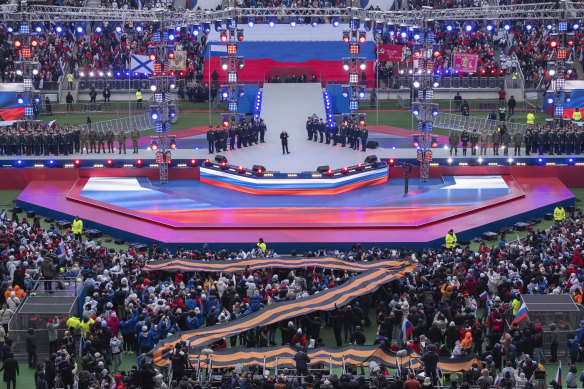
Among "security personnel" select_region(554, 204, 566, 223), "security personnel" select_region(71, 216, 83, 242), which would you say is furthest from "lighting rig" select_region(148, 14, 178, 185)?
"security personnel" select_region(554, 204, 566, 223)

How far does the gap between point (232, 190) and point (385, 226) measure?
355 inches

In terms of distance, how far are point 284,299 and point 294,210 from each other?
12.8 metres

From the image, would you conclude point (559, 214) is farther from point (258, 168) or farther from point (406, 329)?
point (406, 329)

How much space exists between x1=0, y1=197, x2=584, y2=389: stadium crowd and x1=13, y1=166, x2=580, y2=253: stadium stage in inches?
147

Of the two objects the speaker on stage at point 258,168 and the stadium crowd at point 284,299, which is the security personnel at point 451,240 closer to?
the stadium crowd at point 284,299

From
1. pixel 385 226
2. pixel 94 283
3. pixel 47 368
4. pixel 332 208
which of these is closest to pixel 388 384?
pixel 47 368

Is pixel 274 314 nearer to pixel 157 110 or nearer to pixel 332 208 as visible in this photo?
pixel 332 208

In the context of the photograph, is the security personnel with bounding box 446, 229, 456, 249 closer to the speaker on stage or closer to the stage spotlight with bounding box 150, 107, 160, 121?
the speaker on stage

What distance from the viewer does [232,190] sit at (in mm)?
48938

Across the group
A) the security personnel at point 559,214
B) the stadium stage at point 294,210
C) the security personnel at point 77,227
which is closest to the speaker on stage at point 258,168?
the stadium stage at point 294,210

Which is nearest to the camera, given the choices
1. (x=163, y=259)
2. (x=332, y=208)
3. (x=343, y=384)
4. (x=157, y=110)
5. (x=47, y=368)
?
(x=343, y=384)

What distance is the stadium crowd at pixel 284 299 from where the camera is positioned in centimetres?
2838

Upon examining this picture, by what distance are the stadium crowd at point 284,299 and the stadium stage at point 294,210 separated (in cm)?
373

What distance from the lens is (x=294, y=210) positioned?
149ft
